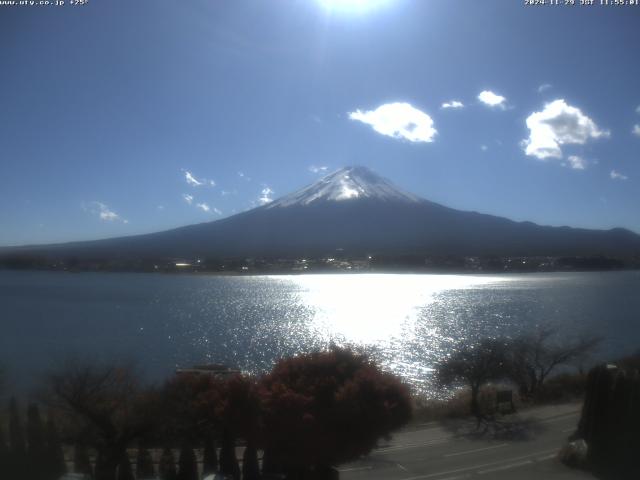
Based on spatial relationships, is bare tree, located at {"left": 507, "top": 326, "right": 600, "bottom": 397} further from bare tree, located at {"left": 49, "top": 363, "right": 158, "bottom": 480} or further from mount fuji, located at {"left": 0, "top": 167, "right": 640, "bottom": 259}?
mount fuji, located at {"left": 0, "top": 167, "right": 640, "bottom": 259}

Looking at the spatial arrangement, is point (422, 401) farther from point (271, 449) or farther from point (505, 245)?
point (505, 245)

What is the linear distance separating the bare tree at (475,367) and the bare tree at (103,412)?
6556 mm

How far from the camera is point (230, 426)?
21.1 ft

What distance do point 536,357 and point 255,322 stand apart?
13770mm

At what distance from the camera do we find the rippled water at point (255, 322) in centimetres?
1652

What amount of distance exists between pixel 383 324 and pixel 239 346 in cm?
970

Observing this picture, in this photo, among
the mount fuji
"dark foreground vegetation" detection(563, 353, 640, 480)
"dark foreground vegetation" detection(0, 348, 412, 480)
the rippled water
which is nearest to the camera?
"dark foreground vegetation" detection(0, 348, 412, 480)

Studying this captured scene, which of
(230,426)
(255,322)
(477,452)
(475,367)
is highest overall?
(230,426)

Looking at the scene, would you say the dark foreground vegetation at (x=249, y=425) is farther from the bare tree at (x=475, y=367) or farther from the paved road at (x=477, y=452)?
the bare tree at (x=475, y=367)

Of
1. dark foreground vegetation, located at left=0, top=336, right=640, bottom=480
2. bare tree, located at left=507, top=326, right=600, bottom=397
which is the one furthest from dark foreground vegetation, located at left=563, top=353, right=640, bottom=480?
bare tree, located at left=507, top=326, right=600, bottom=397

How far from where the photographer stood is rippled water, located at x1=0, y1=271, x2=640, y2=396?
54.2 feet

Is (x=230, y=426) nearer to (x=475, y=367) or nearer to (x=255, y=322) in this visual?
(x=475, y=367)

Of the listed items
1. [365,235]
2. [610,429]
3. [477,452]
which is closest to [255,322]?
[477,452]

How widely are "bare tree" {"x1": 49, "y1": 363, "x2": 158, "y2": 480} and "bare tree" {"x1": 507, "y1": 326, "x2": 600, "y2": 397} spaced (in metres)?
7.69
